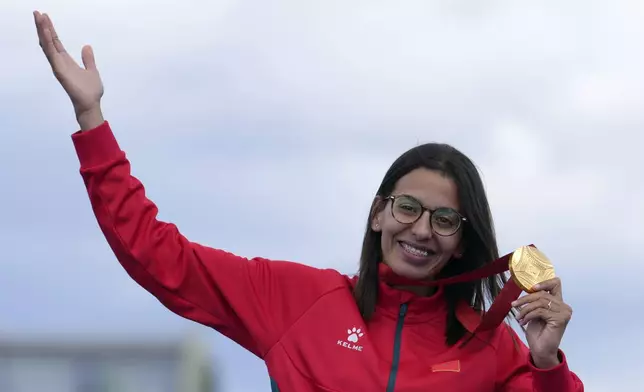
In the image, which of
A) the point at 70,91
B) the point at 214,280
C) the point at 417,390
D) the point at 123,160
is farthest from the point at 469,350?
the point at 70,91

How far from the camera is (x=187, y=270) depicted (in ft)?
17.9

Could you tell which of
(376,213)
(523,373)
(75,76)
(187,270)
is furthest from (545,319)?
(75,76)

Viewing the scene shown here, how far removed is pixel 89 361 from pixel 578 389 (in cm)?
325

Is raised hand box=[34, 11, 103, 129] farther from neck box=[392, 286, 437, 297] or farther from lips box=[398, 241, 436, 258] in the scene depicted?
neck box=[392, 286, 437, 297]

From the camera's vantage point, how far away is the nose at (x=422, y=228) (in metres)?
5.56

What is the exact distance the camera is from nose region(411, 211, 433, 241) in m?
5.56

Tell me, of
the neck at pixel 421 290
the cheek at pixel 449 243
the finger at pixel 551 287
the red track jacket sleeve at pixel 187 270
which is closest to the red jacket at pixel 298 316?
the red track jacket sleeve at pixel 187 270

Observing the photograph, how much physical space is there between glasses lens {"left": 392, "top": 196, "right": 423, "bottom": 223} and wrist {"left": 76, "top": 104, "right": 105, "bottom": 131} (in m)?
1.38

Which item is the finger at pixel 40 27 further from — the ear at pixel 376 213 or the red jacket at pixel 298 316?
the ear at pixel 376 213

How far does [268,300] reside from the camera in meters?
5.59

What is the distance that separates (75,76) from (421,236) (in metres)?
1.68

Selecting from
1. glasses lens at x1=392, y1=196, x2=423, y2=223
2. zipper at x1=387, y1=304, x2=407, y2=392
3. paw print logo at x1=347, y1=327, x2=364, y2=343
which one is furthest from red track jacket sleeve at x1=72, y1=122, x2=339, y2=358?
glasses lens at x1=392, y1=196, x2=423, y2=223

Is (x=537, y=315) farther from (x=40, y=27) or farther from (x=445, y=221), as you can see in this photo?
(x=40, y=27)

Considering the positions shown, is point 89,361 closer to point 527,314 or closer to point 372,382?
point 372,382
